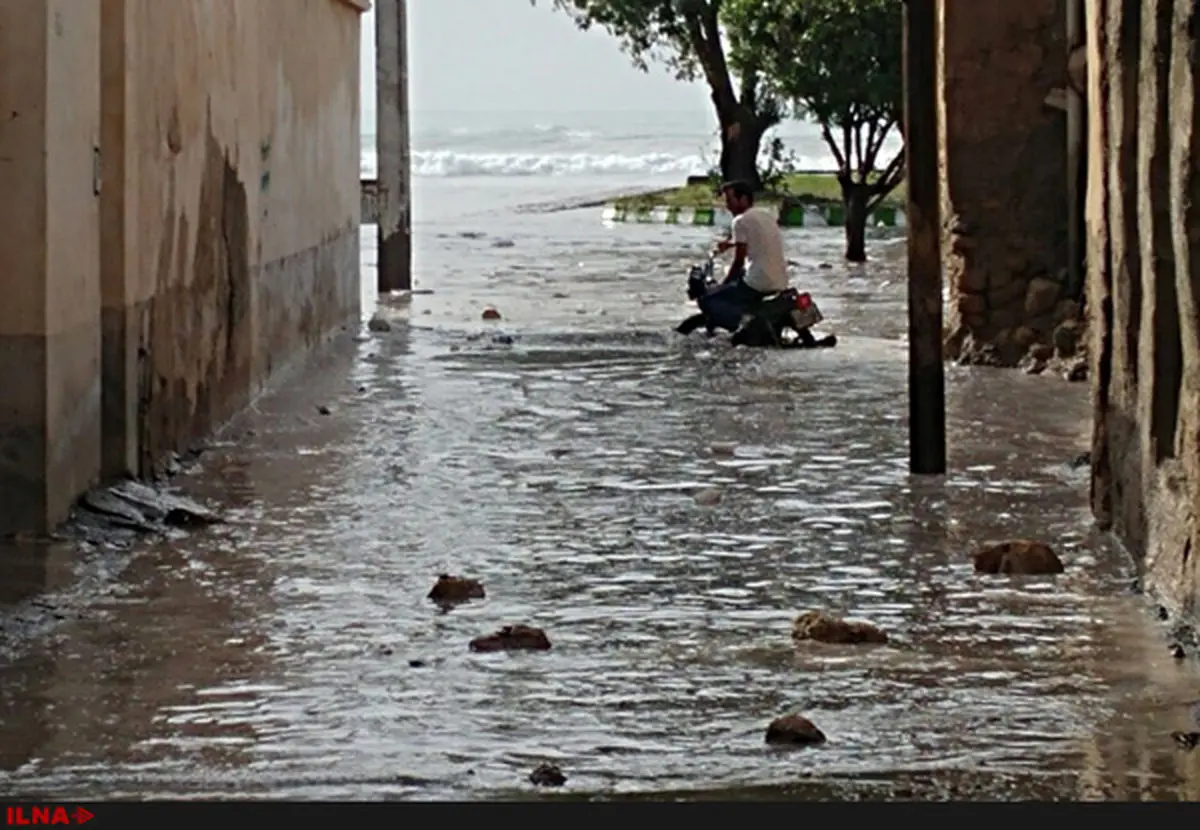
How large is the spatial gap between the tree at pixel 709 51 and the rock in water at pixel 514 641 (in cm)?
2504

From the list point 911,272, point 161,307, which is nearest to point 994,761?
point 911,272

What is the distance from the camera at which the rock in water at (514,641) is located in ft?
23.2

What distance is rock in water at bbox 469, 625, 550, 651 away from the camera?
23.2 ft

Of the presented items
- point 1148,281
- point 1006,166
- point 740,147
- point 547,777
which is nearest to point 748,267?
point 1006,166

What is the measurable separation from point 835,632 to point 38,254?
332 centimetres

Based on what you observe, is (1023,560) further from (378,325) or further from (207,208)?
(378,325)

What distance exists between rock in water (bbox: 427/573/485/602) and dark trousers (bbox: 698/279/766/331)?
361 inches

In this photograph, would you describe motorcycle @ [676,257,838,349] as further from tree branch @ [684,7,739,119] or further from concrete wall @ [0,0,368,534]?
tree branch @ [684,7,739,119]

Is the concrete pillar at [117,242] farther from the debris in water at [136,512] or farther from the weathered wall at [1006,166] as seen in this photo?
the weathered wall at [1006,166]

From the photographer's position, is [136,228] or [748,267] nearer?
[136,228]

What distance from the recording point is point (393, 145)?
72.1ft

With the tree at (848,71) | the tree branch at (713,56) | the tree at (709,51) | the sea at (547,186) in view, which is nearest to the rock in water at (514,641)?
the sea at (547,186)

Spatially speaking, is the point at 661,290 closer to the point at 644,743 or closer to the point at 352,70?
the point at 352,70

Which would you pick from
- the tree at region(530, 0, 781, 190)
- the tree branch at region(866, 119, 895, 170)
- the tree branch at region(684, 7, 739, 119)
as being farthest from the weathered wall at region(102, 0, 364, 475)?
the tree branch at region(684, 7, 739, 119)
